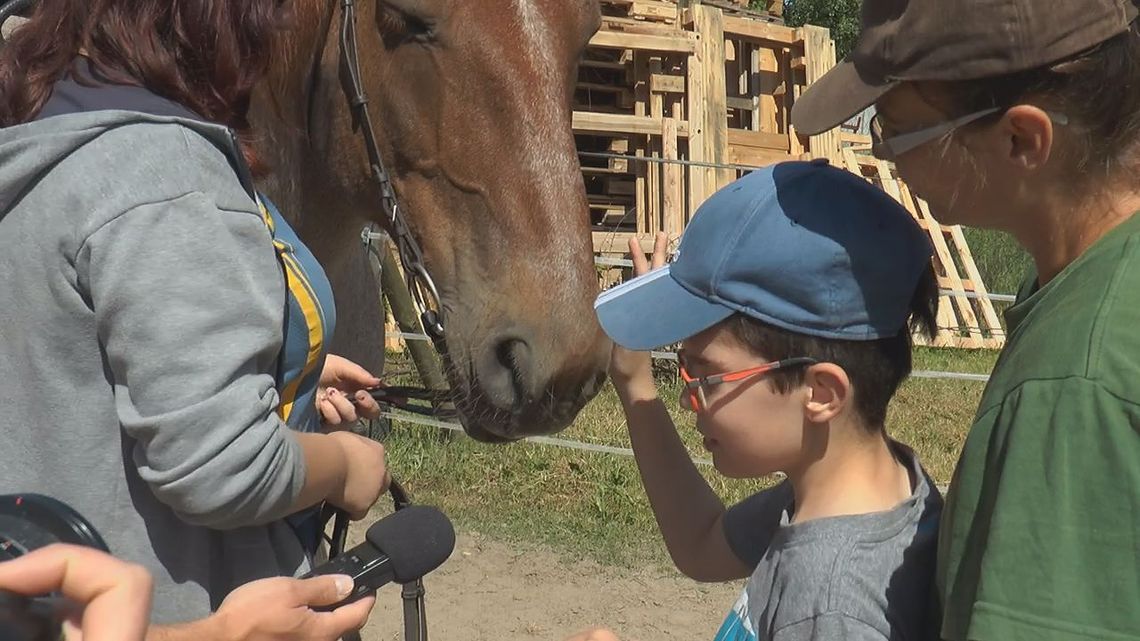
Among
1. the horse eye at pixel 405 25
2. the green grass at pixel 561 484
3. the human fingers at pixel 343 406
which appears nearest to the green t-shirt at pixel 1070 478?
the human fingers at pixel 343 406

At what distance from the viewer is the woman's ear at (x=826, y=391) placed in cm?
130

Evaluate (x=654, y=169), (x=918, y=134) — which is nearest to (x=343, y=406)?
(x=918, y=134)

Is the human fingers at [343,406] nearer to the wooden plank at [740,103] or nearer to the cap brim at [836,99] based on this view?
the cap brim at [836,99]

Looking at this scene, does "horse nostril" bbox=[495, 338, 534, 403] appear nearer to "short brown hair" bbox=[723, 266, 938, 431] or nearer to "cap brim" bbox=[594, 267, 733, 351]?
"cap brim" bbox=[594, 267, 733, 351]

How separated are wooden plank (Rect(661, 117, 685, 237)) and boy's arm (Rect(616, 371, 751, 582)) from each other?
742 centimetres

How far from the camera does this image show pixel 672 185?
9.07 metres

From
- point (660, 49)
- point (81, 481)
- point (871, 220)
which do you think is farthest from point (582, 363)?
point (660, 49)

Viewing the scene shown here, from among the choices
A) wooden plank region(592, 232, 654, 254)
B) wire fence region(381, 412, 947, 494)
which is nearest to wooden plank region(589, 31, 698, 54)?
wooden plank region(592, 232, 654, 254)

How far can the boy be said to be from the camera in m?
1.27

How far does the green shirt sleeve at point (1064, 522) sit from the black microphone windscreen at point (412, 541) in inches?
25.3

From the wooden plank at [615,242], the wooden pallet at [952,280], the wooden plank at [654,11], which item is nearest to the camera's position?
the wooden plank at [615,242]

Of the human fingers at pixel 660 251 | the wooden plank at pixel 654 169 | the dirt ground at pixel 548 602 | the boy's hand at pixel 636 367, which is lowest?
the wooden plank at pixel 654 169

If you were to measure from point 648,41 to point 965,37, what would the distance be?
8.50 metres

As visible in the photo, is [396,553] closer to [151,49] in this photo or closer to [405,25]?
[151,49]
